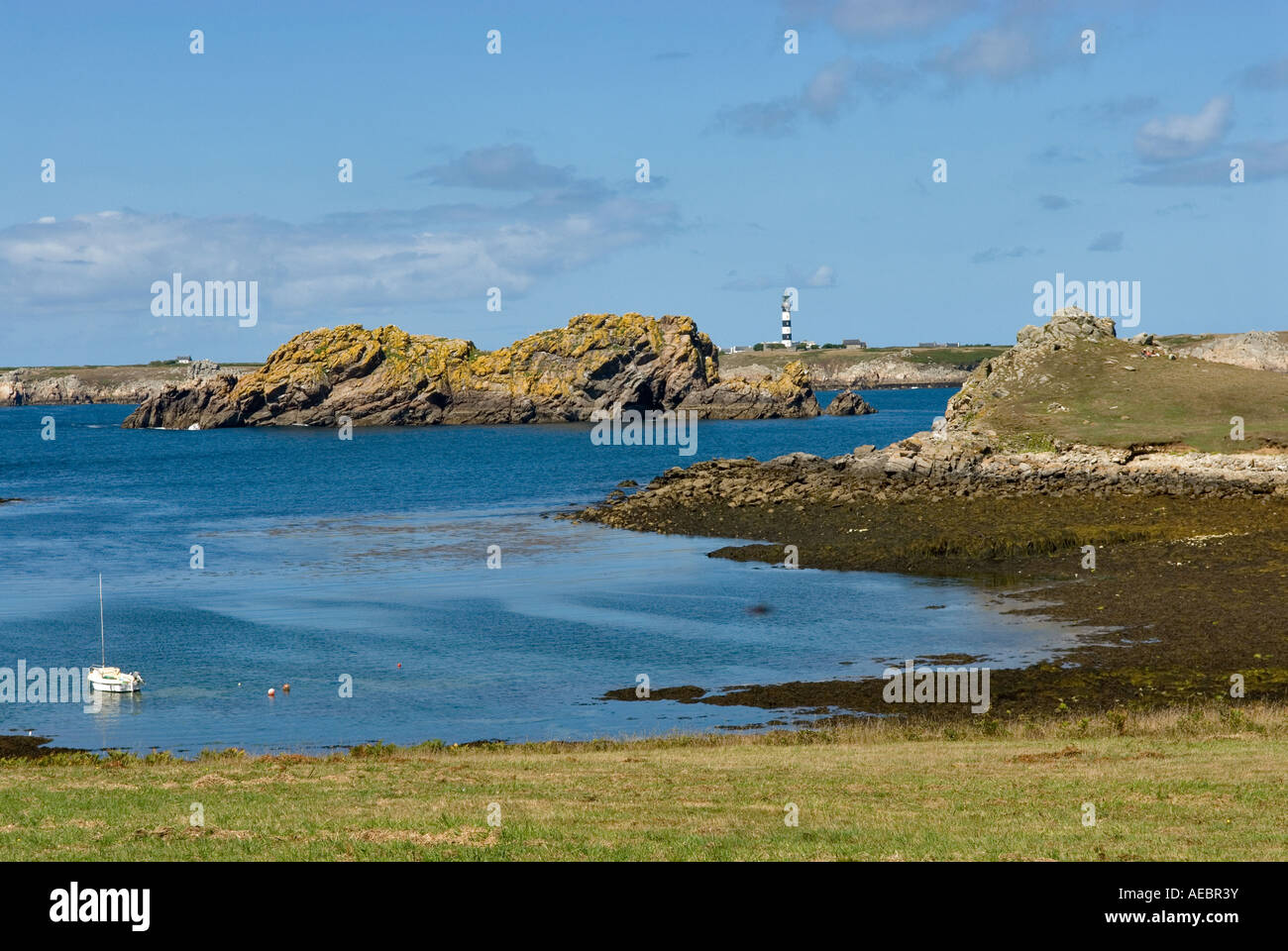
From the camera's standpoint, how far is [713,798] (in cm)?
2042

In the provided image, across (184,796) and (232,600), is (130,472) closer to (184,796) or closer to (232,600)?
(232,600)

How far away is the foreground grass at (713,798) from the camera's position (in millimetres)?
16297

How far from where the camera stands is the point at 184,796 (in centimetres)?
2109

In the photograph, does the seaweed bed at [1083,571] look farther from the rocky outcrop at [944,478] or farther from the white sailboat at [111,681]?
the white sailboat at [111,681]

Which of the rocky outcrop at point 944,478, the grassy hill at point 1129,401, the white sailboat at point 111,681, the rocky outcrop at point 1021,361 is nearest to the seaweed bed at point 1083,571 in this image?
the rocky outcrop at point 944,478

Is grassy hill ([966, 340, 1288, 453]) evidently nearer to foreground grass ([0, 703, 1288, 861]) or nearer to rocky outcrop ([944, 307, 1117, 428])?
rocky outcrop ([944, 307, 1117, 428])

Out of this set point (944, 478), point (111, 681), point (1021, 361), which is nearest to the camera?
point (111, 681)

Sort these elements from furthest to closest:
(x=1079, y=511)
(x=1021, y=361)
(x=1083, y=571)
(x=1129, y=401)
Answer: (x=1021, y=361) < (x=1129, y=401) < (x=1079, y=511) < (x=1083, y=571)

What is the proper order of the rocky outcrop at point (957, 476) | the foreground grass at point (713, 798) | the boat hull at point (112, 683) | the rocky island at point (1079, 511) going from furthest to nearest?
the rocky outcrop at point (957, 476) < the boat hull at point (112, 683) < the rocky island at point (1079, 511) < the foreground grass at point (713, 798)

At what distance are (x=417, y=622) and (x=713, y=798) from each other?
30.1m

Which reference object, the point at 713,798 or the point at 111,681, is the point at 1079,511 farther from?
the point at 713,798

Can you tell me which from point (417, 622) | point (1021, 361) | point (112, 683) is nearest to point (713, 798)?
point (112, 683)

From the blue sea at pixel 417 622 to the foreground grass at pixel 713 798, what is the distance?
5976 millimetres
